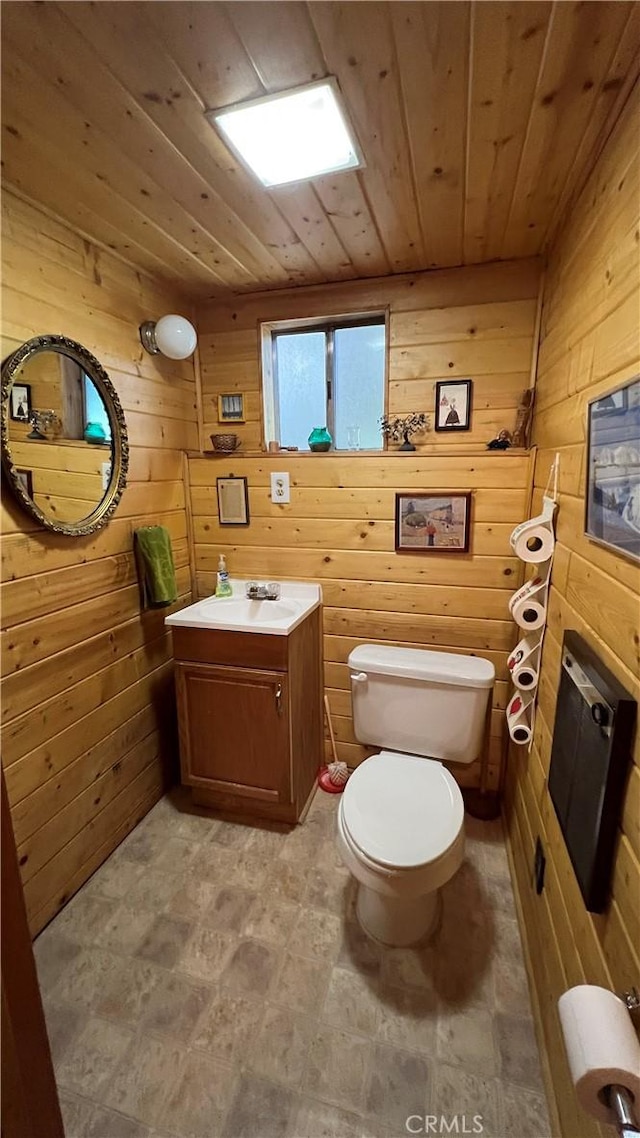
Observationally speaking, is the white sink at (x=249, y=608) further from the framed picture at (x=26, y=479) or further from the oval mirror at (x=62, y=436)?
the framed picture at (x=26, y=479)

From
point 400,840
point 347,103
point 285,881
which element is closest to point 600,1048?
point 400,840

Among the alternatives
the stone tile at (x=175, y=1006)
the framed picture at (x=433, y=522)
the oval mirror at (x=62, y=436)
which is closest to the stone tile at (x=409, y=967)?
the stone tile at (x=175, y=1006)

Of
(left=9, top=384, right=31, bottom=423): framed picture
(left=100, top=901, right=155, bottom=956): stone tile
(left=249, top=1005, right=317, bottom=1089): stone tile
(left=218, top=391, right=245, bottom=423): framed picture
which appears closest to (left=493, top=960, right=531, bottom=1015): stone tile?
(left=249, top=1005, right=317, bottom=1089): stone tile

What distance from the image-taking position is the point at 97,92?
0.96m

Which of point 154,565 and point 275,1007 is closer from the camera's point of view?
point 275,1007

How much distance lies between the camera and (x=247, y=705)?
1.79 m

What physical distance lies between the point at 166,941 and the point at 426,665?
1283 millimetres

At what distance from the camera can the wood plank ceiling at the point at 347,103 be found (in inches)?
31.8

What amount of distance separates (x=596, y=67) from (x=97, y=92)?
3.41ft

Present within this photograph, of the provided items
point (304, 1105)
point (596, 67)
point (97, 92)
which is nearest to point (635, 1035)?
point (304, 1105)

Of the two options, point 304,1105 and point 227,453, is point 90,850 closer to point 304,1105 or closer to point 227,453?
point 304,1105

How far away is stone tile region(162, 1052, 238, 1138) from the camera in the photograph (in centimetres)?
103

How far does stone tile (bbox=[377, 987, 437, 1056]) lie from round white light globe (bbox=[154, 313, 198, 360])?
7.73ft

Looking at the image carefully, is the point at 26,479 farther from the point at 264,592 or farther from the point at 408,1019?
the point at 408,1019
